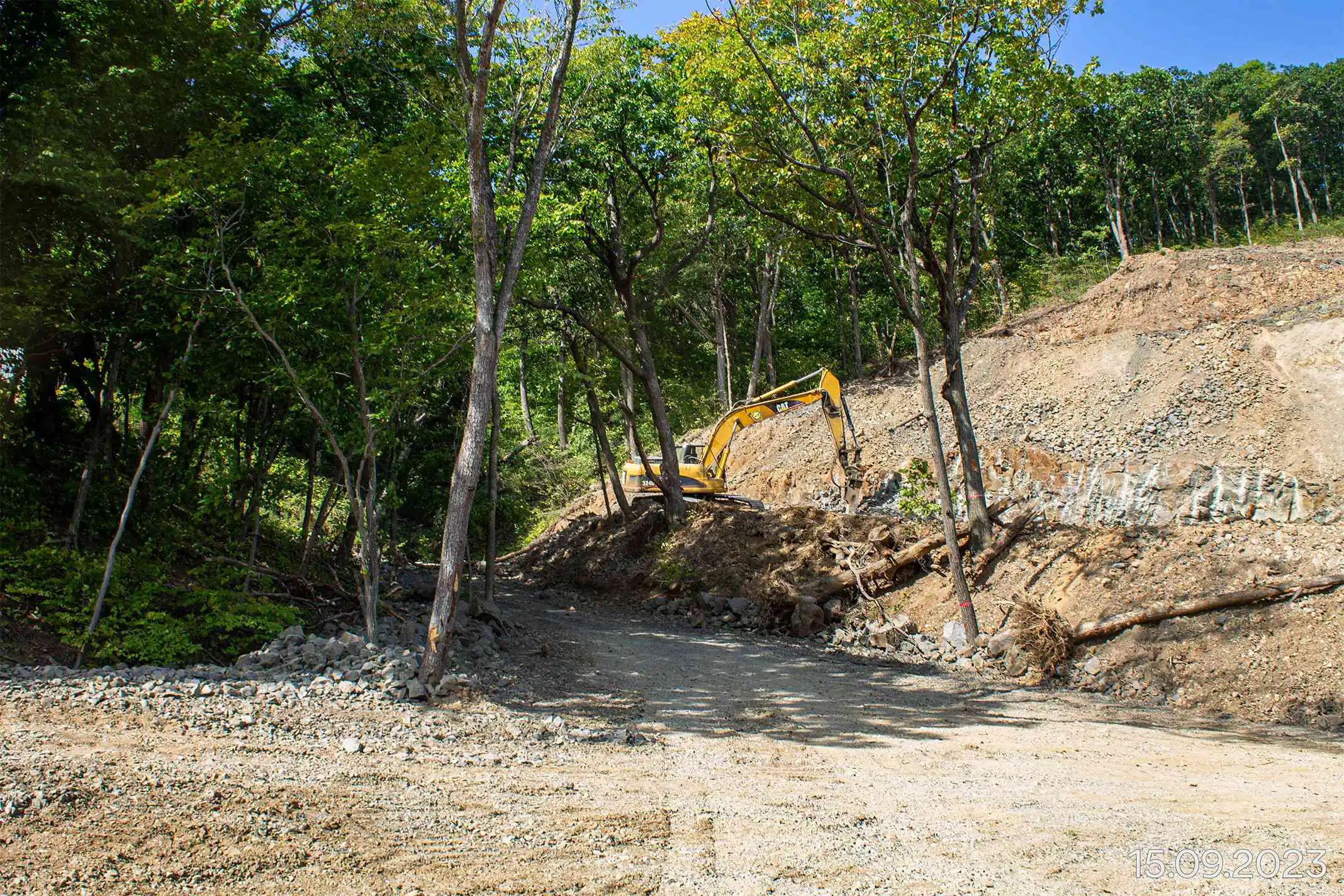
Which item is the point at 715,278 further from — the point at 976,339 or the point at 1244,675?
the point at 1244,675

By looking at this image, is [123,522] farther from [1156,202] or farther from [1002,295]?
[1156,202]

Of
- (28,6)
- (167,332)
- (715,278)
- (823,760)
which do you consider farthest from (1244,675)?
(715,278)

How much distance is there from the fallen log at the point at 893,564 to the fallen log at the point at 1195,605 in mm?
3386

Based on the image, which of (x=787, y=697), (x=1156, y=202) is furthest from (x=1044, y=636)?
(x=1156, y=202)

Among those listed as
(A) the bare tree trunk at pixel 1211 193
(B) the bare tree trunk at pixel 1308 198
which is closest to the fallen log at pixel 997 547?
(A) the bare tree trunk at pixel 1211 193

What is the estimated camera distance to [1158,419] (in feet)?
62.2

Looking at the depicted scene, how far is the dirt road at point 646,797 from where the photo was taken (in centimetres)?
410

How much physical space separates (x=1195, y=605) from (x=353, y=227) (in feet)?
34.4

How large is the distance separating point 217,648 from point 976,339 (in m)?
23.3

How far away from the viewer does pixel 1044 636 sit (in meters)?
10.5

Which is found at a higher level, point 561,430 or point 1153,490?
point 561,430

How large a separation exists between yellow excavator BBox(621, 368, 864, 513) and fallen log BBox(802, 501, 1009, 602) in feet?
9.35

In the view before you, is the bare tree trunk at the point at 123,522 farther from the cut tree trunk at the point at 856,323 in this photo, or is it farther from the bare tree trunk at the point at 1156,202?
the bare tree trunk at the point at 1156,202
